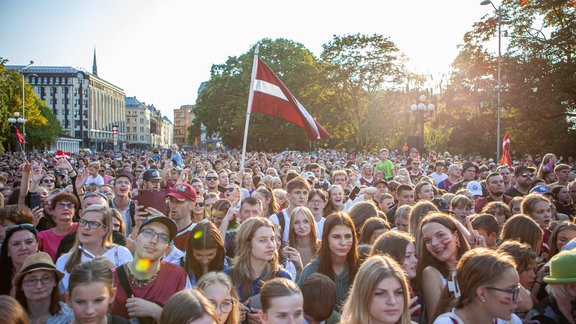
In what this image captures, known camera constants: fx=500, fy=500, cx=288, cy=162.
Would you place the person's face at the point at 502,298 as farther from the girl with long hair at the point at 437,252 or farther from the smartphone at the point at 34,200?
the smartphone at the point at 34,200

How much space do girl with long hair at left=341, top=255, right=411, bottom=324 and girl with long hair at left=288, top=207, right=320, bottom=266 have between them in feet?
7.21

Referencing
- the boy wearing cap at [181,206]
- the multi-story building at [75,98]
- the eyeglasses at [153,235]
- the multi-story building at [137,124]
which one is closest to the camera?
the eyeglasses at [153,235]

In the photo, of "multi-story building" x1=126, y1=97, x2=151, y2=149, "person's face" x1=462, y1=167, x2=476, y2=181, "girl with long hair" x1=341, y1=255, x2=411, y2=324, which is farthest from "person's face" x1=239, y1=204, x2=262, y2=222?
"multi-story building" x1=126, y1=97, x2=151, y2=149

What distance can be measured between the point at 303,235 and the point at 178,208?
56.4 inches

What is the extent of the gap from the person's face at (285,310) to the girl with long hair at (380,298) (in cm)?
33

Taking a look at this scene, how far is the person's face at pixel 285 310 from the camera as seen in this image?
3.30 metres

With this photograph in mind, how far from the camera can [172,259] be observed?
4676mm

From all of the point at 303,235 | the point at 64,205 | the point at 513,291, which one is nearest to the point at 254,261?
the point at 303,235

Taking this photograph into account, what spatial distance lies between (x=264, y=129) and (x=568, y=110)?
2978 centimetres

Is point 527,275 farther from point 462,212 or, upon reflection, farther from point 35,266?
point 35,266

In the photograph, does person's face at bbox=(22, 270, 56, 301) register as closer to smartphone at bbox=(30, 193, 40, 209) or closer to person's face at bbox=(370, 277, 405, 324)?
person's face at bbox=(370, 277, 405, 324)

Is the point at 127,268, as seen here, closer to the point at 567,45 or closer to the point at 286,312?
the point at 286,312

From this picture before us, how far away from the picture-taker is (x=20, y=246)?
14.7ft

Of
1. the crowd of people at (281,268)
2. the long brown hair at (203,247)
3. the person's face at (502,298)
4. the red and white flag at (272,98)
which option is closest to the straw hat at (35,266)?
the crowd of people at (281,268)
